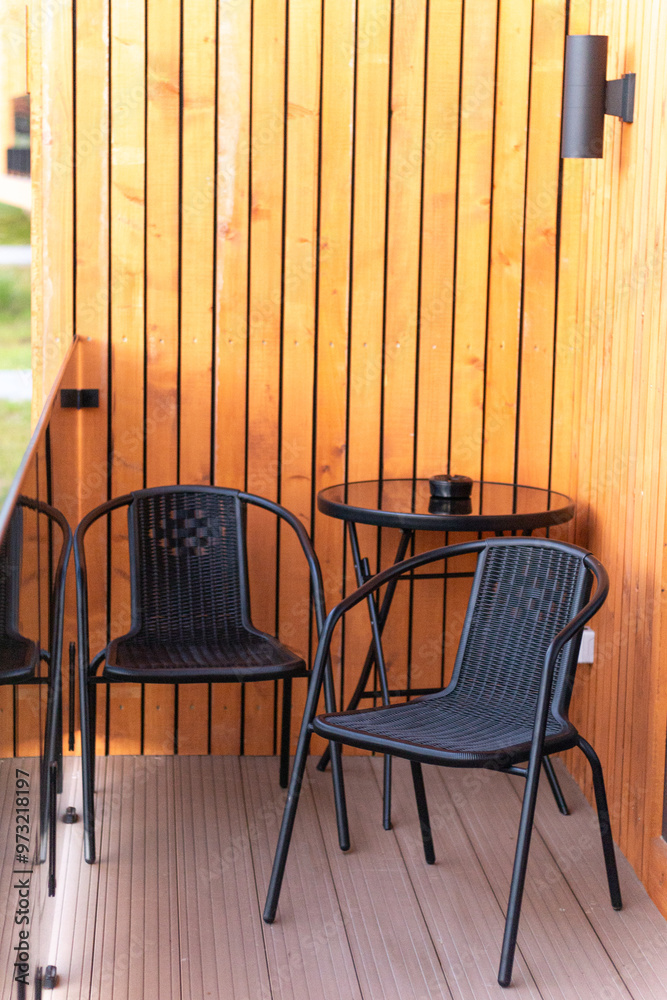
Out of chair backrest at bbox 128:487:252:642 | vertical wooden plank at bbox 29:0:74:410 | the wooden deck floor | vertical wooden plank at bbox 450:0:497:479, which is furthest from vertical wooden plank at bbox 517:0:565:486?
vertical wooden plank at bbox 29:0:74:410

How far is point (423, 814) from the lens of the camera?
2.91m

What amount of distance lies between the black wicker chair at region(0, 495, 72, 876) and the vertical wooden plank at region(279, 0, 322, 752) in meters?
1.19

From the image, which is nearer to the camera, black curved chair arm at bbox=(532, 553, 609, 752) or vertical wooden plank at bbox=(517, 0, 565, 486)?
black curved chair arm at bbox=(532, 553, 609, 752)

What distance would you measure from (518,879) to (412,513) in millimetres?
1033

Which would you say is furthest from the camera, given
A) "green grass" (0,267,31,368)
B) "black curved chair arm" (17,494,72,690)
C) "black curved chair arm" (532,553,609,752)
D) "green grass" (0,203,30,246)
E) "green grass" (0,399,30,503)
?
"green grass" (0,267,31,368)

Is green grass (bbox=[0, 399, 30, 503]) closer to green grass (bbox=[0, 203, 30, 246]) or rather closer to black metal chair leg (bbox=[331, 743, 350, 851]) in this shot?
green grass (bbox=[0, 203, 30, 246])

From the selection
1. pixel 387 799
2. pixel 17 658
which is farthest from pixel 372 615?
pixel 17 658

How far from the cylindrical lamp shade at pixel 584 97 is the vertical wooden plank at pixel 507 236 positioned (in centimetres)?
48

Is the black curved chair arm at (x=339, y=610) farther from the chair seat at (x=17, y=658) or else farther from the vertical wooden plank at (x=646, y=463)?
the chair seat at (x=17, y=658)

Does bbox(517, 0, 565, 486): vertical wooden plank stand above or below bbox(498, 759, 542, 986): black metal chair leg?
above

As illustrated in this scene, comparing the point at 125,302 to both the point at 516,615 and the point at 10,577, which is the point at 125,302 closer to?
the point at 516,615

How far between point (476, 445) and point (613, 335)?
0.61m

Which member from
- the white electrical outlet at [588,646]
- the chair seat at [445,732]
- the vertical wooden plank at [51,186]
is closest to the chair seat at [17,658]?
the chair seat at [445,732]

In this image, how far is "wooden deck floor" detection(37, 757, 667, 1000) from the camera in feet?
7.88
